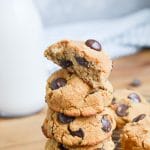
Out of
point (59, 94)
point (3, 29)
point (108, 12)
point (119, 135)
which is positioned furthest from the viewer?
point (108, 12)

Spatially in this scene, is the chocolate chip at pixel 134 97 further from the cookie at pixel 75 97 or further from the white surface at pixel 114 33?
the white surface at pixel 114 33

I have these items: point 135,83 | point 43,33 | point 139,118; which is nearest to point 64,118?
point 139,118

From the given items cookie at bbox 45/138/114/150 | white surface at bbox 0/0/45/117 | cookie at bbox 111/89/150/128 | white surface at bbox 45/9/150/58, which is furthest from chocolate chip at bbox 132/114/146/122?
white surface at bbox 45/9/150/58

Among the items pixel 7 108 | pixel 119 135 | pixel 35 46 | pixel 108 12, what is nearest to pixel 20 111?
pixel 7 108

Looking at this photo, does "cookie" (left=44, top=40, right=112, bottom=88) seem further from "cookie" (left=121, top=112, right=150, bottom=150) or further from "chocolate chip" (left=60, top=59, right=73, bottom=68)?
"cookie" (left=121, top=112, right=150, bottom=150)

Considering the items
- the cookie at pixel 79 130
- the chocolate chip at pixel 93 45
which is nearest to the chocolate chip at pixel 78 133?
the cookie at pixel 79 130

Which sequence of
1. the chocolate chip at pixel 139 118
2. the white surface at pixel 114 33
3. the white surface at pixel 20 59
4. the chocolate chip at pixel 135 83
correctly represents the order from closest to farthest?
the chocolate chip at pixel 139 118 → the white surface at pixel 20 59 → the chocolate chip at pixel 135 83 → the white surface at pixel 114 33

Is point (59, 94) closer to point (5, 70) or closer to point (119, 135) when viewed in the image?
point (119, 135)
